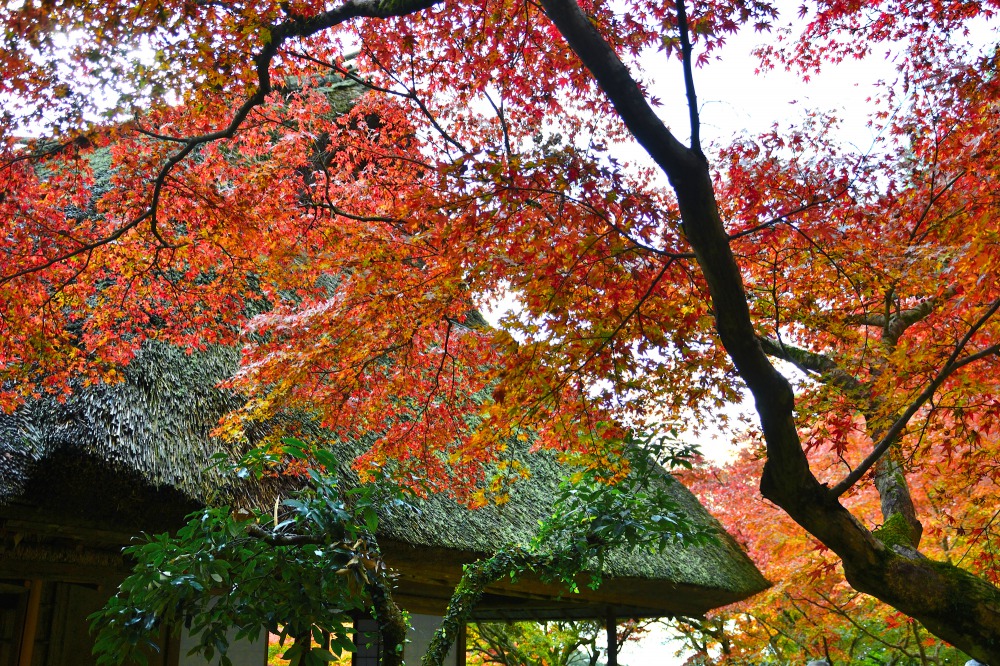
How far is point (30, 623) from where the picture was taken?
3504 millimetres

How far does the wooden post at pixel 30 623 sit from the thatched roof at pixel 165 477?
0.32 metres

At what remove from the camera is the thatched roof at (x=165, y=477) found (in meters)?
2.90

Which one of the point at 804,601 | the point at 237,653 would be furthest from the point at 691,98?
the point at 804,601

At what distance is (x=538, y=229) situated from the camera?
3232mm

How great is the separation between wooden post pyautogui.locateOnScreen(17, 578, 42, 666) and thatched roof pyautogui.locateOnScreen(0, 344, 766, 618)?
32 cm

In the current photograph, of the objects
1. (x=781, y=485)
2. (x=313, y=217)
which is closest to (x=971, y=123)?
(x=781, y=485)

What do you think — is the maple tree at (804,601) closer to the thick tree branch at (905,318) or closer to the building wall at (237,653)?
the thick tree branch at (905,318)

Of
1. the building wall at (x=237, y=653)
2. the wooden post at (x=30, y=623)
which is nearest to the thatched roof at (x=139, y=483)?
the wooden post at (x=30, y=623)

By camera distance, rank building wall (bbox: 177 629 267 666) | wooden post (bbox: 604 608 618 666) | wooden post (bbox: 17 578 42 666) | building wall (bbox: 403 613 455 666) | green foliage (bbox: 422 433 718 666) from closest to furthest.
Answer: wooden post (bbox: 17 578 42 666) → building wall (bbox: 177 629 267 666) → green foliage (bbox: 422 433 718 666) → building wall (bbox: 403 613 455 666) → wooden post (bbox: 604 608 618 666)

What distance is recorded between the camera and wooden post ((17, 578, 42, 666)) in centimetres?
346

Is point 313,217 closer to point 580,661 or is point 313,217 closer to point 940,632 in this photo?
point 940,632

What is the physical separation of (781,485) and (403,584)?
3.37 metres

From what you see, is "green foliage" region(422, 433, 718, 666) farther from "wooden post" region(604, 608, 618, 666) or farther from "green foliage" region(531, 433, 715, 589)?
"wooden post" region(604, 608, 618, 666)

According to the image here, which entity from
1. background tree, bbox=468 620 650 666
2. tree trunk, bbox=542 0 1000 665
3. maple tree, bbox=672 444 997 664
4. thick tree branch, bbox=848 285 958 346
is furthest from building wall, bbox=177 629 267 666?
thick tree branch, bbox=848 285 958 346
